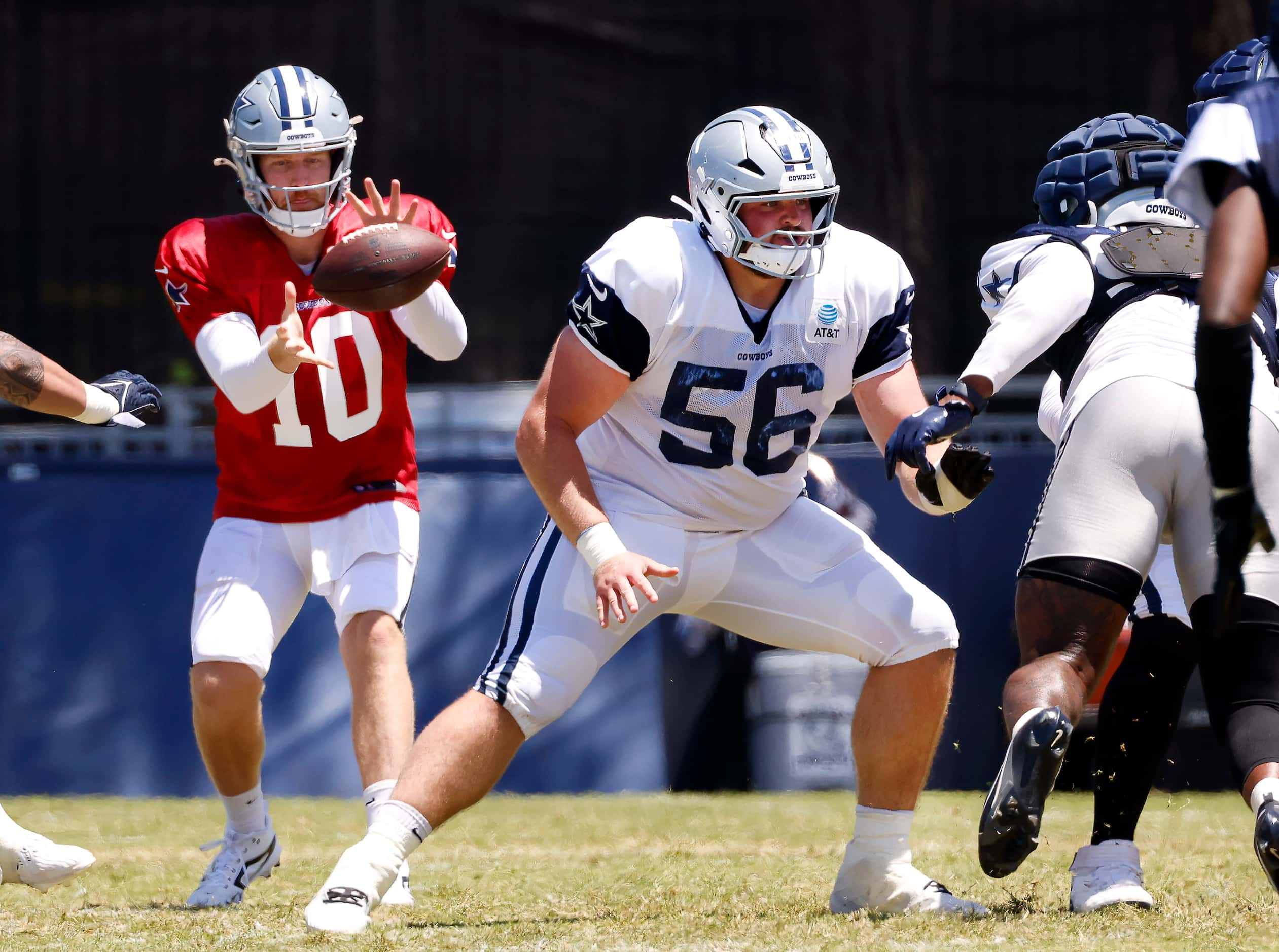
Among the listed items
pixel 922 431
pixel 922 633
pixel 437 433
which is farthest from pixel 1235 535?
pixel 437 433

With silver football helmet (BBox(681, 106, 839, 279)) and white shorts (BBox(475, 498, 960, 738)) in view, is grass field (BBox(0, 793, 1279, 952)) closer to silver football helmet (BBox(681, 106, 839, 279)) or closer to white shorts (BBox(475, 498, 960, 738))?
white shorts (BBox(475, 498, 960, 738))

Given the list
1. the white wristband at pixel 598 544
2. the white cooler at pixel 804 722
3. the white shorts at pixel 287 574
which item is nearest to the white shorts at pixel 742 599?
the white wristband at pixel 598 544

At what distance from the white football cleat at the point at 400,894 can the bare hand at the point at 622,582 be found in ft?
3.24

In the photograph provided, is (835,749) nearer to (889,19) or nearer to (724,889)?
(724,889)

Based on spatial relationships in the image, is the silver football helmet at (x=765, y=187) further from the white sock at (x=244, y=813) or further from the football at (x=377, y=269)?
the white sock at (x=244, y=813)

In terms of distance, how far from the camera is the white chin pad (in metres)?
→ 3.81

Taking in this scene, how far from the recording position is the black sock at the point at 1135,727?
13.1 ft

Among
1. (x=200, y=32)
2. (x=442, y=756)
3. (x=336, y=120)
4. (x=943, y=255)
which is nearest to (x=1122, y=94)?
(x=943, y=255)

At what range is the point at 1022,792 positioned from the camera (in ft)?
11.3

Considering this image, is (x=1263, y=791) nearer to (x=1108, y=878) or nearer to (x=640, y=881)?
(x=1108, y=878)

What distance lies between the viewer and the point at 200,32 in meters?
12.5

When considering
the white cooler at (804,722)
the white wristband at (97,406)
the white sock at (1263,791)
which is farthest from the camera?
the white cooler at (804,722)

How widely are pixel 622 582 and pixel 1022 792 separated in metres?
0.87

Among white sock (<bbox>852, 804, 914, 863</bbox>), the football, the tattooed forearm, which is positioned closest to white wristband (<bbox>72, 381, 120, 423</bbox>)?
the tattooed forearm
